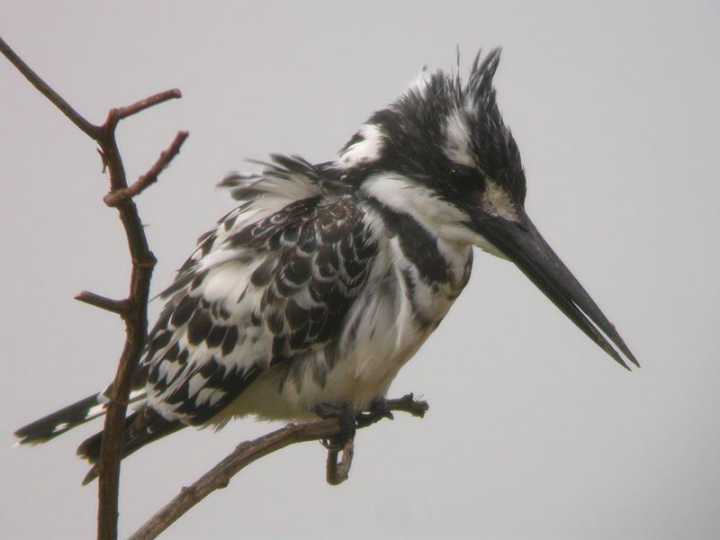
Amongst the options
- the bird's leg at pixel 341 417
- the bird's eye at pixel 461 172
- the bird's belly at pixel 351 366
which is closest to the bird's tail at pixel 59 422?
the bird's belly at pixel 351 366

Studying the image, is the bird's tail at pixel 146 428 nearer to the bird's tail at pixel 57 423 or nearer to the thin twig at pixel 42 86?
A: the bird's tail at pixel 57 423

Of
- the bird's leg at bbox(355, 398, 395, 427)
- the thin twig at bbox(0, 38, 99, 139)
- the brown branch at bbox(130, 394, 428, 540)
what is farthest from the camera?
the bird's leg at bbox(355, 398, 395, 427)

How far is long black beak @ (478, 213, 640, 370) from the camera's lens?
1583mm

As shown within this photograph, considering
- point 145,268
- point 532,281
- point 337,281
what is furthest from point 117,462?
point 532,281

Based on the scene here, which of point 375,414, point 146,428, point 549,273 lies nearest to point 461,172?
point 549,273

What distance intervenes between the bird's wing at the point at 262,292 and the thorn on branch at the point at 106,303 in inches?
32.0

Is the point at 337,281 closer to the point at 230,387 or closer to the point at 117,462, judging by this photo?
the point at 230,387

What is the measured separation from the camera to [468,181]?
159cm

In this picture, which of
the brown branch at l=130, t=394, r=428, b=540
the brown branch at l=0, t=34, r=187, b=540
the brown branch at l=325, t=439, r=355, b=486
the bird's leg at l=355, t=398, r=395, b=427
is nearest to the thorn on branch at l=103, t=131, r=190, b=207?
the brown branch at l=0, t=34, r=187, b=540

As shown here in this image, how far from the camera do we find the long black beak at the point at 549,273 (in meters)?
1.58

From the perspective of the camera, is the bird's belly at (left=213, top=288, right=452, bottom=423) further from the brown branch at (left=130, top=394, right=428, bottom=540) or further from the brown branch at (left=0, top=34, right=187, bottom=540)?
the brown branch at (left=0, top=34, right=187, bottom=540)

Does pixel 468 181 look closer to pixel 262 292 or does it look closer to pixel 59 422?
pixel 262 292

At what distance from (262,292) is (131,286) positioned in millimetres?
859

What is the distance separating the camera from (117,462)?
84cm
